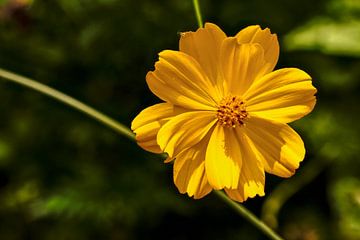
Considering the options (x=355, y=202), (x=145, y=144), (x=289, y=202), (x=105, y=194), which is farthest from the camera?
(x=289, y=202)

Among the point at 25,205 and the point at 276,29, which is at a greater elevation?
the point at 276,29

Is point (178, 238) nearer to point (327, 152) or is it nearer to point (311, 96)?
point (327, 152)

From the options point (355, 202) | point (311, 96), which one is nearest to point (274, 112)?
point (311, 96)

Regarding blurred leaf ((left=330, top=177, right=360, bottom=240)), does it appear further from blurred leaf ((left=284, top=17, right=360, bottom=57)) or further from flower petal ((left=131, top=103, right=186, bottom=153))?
flower petal ((left=131, top=103, right=186, bottom=153))

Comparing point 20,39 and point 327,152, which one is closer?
point 327,152

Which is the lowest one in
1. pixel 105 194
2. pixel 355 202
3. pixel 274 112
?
pixel 355 202

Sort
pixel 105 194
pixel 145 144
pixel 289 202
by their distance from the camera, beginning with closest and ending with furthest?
pixel 145 144 → pixel 105 194 → pixel 289 202

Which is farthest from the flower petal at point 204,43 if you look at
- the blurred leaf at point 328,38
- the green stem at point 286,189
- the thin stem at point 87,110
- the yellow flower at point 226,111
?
the green stem at point 286,189
